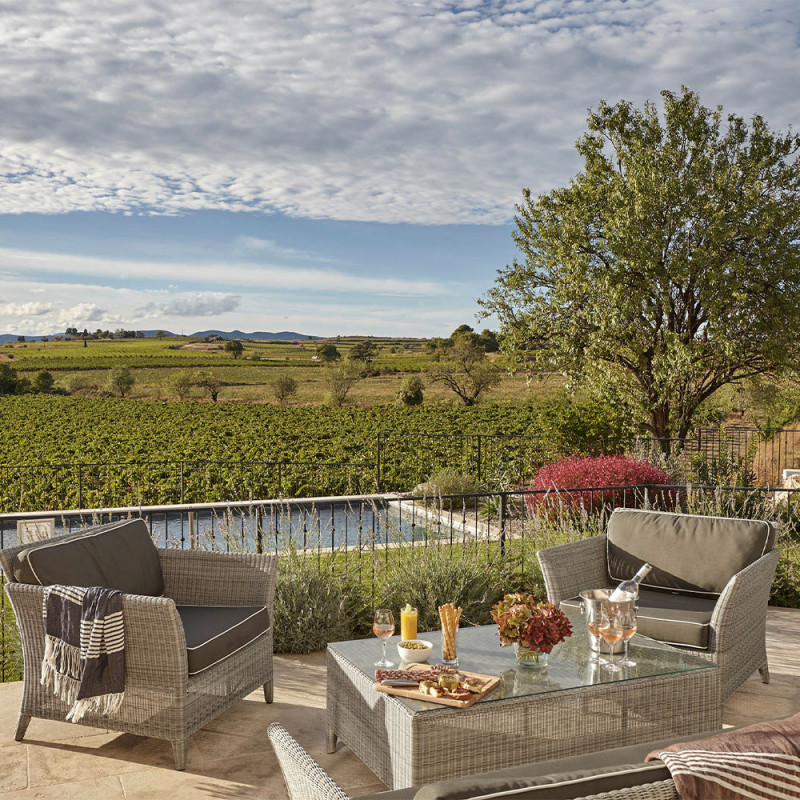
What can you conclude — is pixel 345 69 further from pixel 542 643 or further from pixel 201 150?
pixel 542 643

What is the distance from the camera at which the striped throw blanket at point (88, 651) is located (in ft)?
9.97

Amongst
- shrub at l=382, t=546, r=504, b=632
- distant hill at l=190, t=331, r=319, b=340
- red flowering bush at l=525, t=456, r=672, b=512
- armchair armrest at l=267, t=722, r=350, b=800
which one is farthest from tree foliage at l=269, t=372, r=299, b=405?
armchair armrest at l=267, t=722, r=350, b=800

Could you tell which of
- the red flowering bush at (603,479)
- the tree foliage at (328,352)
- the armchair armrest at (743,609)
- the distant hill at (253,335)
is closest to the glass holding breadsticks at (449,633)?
the armchair armrest at (743,609)

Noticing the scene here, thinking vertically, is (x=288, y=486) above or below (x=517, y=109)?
below

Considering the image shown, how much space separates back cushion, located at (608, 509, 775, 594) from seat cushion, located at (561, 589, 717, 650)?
0.16 meters

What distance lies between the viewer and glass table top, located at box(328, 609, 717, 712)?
2.76 m

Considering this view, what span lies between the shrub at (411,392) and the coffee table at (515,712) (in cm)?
2565

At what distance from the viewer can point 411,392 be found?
95.7 ft

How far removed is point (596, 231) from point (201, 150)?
21.2 ft

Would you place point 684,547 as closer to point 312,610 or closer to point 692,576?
point 692,576

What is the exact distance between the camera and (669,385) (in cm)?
1169

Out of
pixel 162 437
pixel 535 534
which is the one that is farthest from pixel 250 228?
pixel 535 534

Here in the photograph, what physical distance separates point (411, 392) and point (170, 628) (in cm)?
2620

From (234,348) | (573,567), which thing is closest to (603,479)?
(573,567)
